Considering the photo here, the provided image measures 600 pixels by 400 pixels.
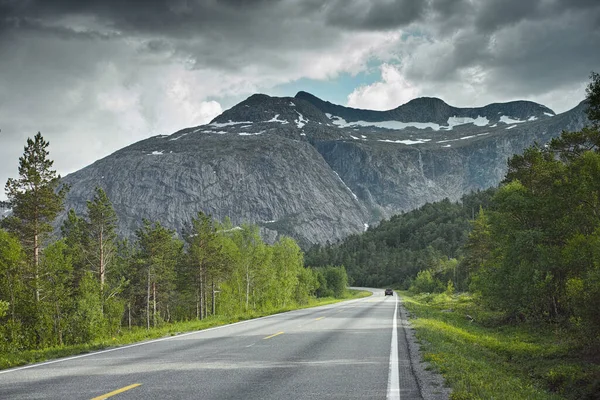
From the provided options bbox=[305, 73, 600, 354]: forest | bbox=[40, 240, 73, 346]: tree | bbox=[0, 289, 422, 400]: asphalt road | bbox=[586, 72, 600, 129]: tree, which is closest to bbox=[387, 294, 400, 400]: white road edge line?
bbox=[0, 289, 422, 400]: asphalt road

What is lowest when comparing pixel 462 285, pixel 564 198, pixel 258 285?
pixel 462 285

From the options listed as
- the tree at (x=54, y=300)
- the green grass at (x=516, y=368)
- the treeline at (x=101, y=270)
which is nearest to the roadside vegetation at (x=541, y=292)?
the green grass at (x=516, y=368)

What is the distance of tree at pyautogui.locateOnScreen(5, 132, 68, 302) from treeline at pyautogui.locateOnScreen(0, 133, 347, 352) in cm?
6

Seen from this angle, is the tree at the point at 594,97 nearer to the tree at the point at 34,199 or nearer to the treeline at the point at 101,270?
the treeline at the point at 101,270

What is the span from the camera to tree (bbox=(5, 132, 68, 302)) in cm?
2981

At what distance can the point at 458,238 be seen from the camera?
187125 millimetres

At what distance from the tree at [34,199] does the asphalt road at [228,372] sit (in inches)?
719

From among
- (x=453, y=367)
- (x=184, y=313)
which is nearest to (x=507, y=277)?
(x=453, y=367)

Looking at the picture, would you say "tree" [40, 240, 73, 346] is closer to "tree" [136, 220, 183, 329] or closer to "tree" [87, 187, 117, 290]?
"tree" [87, 187, 117, 290]

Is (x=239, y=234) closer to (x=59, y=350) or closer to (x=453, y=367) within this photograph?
(x=59, y=350)

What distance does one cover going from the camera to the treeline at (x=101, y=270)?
28484mm

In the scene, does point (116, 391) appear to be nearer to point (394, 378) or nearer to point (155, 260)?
point (394, 378)

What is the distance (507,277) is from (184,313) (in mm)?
52288

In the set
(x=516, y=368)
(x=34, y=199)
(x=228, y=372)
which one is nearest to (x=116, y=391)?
(x=228, y=372)
